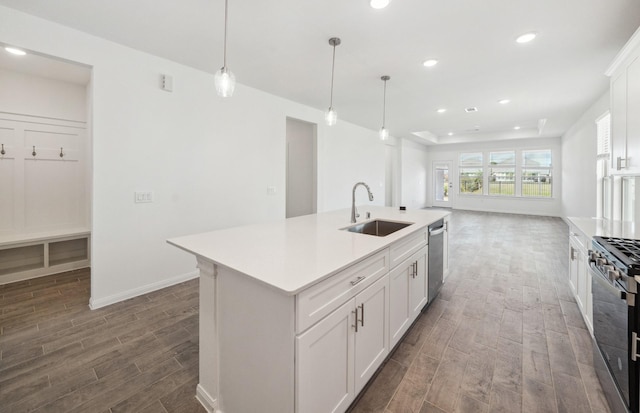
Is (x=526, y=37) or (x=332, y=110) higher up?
(x=526, y=37)

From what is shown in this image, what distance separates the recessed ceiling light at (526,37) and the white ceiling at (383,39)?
6 centimetres

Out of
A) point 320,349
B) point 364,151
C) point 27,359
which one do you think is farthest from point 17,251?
point 364,151

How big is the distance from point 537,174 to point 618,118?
8470 millimetres

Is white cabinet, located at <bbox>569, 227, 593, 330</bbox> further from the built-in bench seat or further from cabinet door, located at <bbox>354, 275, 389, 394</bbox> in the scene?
the built-in bench seat

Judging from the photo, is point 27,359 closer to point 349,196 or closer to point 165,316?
point 165,316

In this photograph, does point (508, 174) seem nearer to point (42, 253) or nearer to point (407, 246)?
point (407, 246)

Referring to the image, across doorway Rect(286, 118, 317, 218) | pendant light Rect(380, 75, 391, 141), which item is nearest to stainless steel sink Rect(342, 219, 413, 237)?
pendant light Rect(380, 75, 391, 141)

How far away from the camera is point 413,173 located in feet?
33.1

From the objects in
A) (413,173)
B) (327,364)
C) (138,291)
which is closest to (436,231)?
(327,364)

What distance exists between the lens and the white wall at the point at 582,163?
16.2 feet

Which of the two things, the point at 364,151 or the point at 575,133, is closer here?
the point at 575,133

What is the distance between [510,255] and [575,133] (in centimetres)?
441

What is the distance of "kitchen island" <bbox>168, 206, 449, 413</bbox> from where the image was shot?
44.9 inches

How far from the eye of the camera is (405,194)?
9.47 metres
